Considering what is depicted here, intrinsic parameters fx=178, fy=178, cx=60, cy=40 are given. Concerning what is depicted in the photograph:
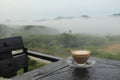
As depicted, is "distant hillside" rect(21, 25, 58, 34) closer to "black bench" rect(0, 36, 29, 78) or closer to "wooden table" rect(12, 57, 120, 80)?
"black bench" rect(0, 36, 29, 78)

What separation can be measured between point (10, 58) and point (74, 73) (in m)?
1.09

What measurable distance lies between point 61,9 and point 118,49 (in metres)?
1.16

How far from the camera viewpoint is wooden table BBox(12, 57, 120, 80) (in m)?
1.04

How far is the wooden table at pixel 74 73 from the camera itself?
3.40 feet

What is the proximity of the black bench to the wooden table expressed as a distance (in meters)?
0.81

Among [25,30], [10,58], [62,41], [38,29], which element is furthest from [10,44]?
[25,30]

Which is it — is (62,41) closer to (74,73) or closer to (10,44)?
(10,44)

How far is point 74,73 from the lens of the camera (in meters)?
1.10

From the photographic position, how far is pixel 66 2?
2898 mm

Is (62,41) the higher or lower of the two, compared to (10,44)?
lower

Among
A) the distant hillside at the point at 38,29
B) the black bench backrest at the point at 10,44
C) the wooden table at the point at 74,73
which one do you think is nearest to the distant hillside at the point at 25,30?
the distant hillside at the point at 38,29

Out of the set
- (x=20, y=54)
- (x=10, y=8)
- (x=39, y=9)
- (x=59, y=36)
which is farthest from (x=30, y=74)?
(x=10, y=8)

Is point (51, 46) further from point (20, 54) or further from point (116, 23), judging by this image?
point (116, 23)

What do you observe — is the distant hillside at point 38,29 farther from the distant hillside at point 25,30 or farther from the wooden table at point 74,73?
the wooden table at point 74,73
